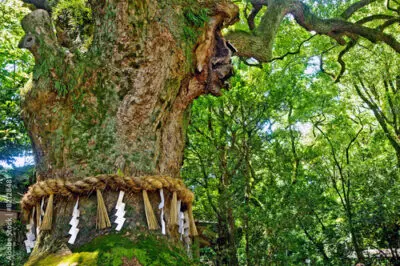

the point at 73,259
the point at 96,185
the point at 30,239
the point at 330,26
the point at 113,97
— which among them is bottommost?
the point at 73,259

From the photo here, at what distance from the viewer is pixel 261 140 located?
8125 millimetres

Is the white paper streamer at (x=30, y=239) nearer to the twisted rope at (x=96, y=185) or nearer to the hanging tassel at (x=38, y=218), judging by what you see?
the hanging tassel at (x=38, y=218)

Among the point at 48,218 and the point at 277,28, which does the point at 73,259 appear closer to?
the point at 48,218

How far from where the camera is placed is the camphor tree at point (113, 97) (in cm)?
242

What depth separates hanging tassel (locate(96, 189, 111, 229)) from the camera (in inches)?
86.7

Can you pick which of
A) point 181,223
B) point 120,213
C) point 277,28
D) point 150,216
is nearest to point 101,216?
point 120,213

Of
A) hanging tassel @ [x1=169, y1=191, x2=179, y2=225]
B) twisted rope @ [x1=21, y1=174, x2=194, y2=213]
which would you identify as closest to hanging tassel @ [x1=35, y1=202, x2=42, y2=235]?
twisted rope @ [x1=21, y1=174, x2=194, y2=213]

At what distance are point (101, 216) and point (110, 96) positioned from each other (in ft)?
2.69

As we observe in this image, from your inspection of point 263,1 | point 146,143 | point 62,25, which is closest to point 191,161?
point 263,1

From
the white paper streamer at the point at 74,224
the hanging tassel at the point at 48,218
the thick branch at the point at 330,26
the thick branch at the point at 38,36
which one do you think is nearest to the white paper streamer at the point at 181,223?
the white paper streamer at the point at 74,224

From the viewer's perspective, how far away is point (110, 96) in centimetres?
260

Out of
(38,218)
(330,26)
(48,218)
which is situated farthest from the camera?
(330,26)

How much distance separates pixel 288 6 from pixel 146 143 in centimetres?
295

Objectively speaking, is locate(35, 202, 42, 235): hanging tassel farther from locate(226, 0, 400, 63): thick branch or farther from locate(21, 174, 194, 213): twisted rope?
locate(226, 0, 400, 63): thick branch
